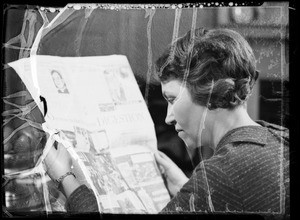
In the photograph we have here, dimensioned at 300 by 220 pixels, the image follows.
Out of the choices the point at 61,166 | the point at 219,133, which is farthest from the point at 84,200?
the point at 219,133

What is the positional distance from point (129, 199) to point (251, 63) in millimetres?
634

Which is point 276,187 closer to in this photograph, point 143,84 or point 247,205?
point 247,205

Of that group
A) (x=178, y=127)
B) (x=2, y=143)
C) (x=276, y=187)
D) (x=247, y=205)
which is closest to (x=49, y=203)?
(x=2, y=143)

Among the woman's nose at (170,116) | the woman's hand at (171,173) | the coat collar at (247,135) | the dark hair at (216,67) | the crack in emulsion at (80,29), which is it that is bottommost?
A: the woman's hand at (171,173)

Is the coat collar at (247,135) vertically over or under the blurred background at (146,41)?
under

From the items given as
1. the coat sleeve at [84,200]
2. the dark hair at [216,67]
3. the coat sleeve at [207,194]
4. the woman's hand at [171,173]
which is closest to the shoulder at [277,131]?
the dark hair at [216,67]

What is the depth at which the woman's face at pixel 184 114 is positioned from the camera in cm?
140

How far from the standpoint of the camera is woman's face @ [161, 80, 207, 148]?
140cm

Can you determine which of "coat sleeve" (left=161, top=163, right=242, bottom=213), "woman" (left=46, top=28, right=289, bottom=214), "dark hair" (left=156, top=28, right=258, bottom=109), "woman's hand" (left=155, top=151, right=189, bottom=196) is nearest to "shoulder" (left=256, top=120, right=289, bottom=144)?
"woman" (left=46, top=28, right=289, bottom=214)

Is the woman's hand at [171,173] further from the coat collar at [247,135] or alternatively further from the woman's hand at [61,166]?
the woman's hand at [61,166]

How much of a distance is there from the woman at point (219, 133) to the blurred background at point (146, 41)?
0.03m

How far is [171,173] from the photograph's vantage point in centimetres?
142

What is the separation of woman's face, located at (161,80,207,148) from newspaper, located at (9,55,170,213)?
90mm

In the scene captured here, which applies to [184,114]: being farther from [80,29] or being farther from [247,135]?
[80,29]
